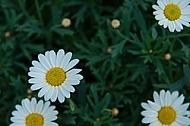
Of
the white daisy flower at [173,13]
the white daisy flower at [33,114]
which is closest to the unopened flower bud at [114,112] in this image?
the white daisy flower at [33,114]

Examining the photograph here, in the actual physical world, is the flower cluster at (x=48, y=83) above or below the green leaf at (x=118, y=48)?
below

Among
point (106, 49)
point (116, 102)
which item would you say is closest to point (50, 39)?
point (106, 49)

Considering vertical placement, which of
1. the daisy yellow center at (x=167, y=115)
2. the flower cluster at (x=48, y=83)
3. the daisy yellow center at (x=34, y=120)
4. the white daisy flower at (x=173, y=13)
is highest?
the white daisy flower at (x=173, y=13)

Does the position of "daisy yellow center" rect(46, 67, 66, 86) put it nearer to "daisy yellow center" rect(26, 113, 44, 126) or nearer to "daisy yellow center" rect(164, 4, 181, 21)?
"daisy yellow center" rect(26, 113, 44, 126)

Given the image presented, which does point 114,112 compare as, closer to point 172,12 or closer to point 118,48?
point 118,48

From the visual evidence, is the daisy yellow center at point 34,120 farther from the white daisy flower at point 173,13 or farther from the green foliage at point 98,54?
the white daisy flower at point 173,13

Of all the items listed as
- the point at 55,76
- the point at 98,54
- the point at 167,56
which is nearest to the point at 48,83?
the point at 55,76
